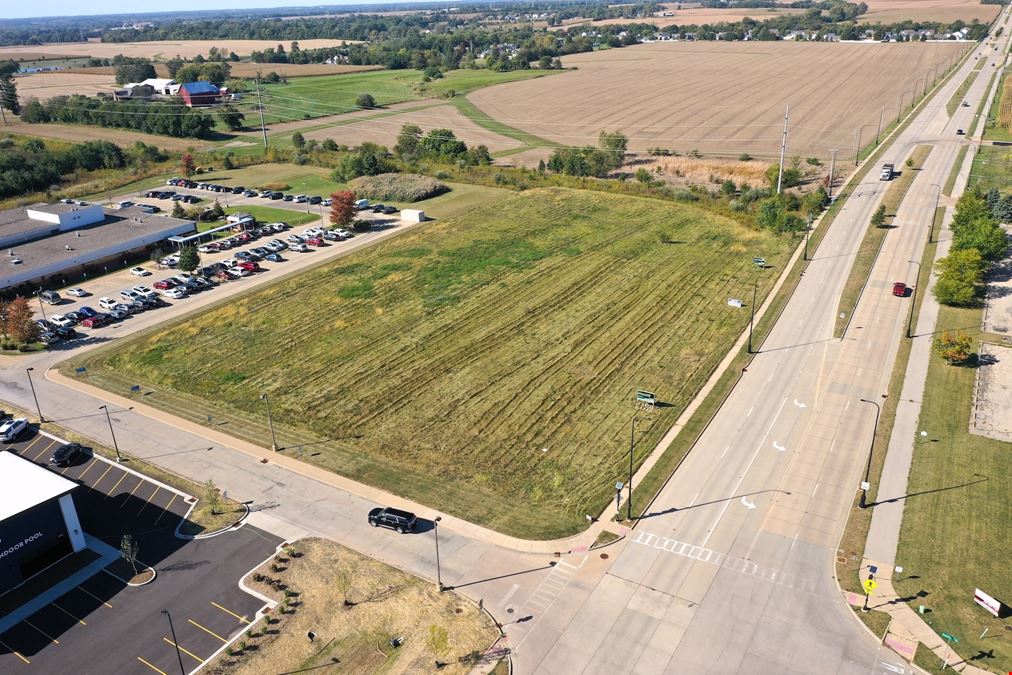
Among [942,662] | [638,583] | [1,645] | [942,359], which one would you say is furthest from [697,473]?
[1,645]

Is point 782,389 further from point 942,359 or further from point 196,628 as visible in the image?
point 196,628

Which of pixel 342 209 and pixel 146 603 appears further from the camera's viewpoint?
pixel 342 209

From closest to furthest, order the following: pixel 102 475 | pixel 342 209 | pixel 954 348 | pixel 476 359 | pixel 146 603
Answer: pixel 146 603 → pixel 102 475 → pixel 954 348 → pixel 476 359 → pixel 342 209

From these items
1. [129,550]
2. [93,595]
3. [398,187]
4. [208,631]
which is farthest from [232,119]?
[208,631]

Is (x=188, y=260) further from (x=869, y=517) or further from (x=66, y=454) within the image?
(x=869, y=517)

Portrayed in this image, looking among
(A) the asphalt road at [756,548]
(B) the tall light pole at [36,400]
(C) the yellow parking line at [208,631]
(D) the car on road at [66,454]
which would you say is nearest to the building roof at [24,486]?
(D) the car on road at [66,454]

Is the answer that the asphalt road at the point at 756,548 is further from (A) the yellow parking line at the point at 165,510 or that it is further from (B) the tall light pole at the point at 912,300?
(A) the yellow parking line at the point at 165,510
